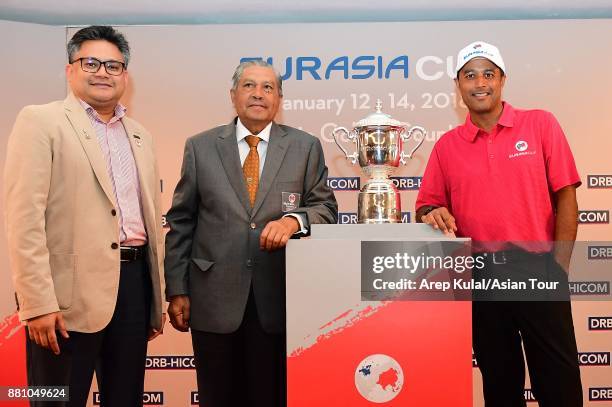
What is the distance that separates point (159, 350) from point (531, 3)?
9.56ft

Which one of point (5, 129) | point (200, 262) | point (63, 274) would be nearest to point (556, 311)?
point (200, 262)

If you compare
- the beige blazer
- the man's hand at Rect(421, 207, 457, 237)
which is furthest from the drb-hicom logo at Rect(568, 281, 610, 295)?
the beige blazer

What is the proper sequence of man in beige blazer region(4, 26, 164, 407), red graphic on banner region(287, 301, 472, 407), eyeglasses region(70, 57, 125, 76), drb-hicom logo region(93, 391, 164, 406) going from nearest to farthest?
red graphic on banner region(287, 301, 472, 407)
man in beige blazer region(4, 26, 164, 407)
eyeglasses region(70, 57, 125, 76)
drb-hicom logo region(93, 391, 164, 406)

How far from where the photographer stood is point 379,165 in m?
2.33

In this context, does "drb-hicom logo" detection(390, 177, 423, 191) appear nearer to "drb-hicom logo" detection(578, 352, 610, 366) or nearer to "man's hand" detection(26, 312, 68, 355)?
"drb-hicom logo" detection(578, 352, 610, 366)

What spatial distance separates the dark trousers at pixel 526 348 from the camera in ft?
7.31

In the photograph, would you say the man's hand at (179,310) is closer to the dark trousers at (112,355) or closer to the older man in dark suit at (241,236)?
the older man in dark suit at (241,236)

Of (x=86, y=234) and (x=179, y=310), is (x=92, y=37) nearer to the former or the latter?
(x=86, y=234)

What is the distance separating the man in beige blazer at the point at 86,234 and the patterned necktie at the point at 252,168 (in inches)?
A: 13.6

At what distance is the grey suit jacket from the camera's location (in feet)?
7.43

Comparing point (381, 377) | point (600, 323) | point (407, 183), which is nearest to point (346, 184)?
point (407, 183)

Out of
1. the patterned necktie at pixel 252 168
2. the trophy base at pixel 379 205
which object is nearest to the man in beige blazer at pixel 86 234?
the patterned necktie at pixel 252 168

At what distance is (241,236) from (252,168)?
266 millimetres

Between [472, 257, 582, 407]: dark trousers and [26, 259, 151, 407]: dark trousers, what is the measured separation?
1169mm
